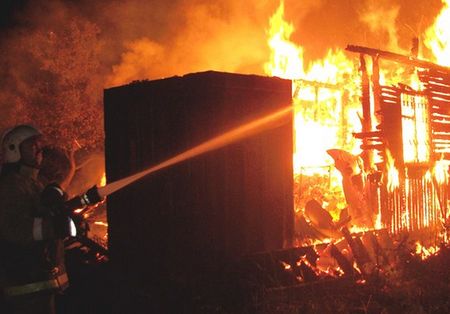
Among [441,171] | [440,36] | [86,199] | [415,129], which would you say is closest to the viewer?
[86,199]

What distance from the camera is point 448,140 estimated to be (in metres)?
11.5

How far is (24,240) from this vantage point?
12.0 feet

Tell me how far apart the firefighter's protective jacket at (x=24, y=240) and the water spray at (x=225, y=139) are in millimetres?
2132

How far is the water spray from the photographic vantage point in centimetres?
622

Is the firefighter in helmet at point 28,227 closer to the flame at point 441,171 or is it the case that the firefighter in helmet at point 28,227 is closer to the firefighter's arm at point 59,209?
the firefighter's arm at point 59,209

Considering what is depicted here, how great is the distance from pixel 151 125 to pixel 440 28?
12.4m

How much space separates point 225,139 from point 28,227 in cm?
321

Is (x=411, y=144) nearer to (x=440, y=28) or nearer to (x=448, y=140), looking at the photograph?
(x=448, y=140)

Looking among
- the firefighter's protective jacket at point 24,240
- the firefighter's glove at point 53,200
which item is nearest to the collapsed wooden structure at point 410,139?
the firefighter's glove at point 53,200

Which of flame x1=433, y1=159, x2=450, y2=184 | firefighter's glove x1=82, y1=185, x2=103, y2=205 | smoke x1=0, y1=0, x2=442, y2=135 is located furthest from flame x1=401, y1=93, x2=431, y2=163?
smoke x1=0, y1=0, x2=442, y2=135

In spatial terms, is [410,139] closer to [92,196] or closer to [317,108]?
[317,108]

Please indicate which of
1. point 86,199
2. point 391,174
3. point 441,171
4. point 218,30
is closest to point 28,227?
point 86,199

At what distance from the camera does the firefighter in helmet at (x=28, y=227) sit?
365cm

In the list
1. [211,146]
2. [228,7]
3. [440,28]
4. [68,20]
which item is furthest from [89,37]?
[211,146]
